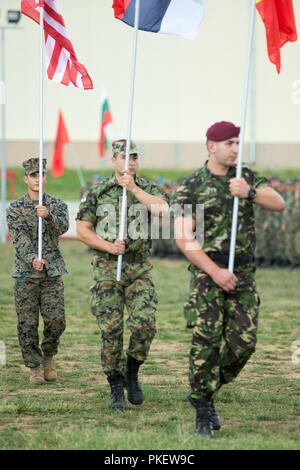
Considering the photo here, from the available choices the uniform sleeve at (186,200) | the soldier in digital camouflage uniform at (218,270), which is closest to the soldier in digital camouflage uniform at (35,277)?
the uniform sleeve at (186,200)

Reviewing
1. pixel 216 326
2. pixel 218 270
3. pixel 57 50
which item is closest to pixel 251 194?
pixel 218 270

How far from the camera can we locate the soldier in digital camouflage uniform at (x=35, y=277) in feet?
35.7

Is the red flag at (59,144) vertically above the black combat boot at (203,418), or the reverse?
the black combat boot at (203,418)

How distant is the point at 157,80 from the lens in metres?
44.4

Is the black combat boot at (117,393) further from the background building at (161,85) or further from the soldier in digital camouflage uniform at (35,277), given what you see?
the background building at (161,85)

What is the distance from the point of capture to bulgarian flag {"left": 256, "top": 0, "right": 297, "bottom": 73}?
9.66 meters

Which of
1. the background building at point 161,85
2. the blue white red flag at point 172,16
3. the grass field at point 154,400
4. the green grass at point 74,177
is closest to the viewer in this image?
the grass field at point 154,400

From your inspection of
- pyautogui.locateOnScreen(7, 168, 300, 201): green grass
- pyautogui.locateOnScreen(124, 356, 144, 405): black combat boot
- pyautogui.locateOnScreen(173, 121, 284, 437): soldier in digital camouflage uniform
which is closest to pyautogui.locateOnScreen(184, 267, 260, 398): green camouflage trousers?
pyautogui.locateOnScreen(173, 121, 284, 437): soldier in digital camouflage uniform

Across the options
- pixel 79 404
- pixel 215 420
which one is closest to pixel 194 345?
pixel 215 420

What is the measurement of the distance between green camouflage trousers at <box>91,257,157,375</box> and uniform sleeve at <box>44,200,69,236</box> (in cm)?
150

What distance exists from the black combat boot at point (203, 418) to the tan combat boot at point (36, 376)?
10.2ft

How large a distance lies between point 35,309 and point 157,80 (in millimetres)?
34114

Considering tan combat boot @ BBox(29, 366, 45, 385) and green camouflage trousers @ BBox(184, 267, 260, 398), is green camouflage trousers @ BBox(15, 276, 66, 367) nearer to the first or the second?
tan combat boot @ BBox(29, 366, 45, 385)

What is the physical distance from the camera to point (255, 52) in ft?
139
